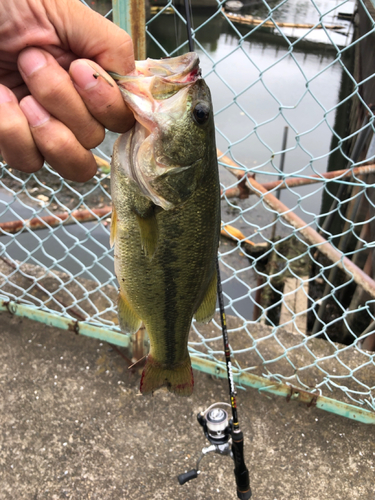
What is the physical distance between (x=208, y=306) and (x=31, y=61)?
102 cm

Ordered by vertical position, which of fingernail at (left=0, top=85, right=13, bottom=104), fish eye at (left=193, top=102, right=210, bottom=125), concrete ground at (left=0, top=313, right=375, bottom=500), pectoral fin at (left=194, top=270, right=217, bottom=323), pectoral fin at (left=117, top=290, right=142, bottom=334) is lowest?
concrete ground at (left=0, top=313, right=375, bottom=500)

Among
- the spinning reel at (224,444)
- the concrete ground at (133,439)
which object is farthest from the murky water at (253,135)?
the spinning reel at (224,444)

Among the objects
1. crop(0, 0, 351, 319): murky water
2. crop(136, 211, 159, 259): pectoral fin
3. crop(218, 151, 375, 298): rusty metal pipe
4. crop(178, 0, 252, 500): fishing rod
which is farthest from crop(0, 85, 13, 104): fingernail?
crop(218, 151, 375, 298): rusty metal pipe

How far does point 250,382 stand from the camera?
236 centimetres

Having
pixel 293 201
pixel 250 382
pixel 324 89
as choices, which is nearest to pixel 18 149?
pixel 250 382

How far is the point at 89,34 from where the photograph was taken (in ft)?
2.95

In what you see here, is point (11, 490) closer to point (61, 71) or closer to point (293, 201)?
point (61, 71)

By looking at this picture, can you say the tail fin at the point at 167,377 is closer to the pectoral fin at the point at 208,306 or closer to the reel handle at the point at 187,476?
the pectoral fin at the point at 208,306

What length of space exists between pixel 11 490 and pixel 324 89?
1311 cm

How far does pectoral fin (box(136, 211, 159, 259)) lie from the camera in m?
1.18

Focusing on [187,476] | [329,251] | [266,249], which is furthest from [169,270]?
[266,249]

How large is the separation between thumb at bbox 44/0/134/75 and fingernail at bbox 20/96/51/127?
17 cm

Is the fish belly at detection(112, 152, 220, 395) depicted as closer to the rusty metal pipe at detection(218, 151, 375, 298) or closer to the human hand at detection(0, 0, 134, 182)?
the human hand at detection(0, 0, 134, 182)

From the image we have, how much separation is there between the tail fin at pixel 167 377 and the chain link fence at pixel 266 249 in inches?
32.4
